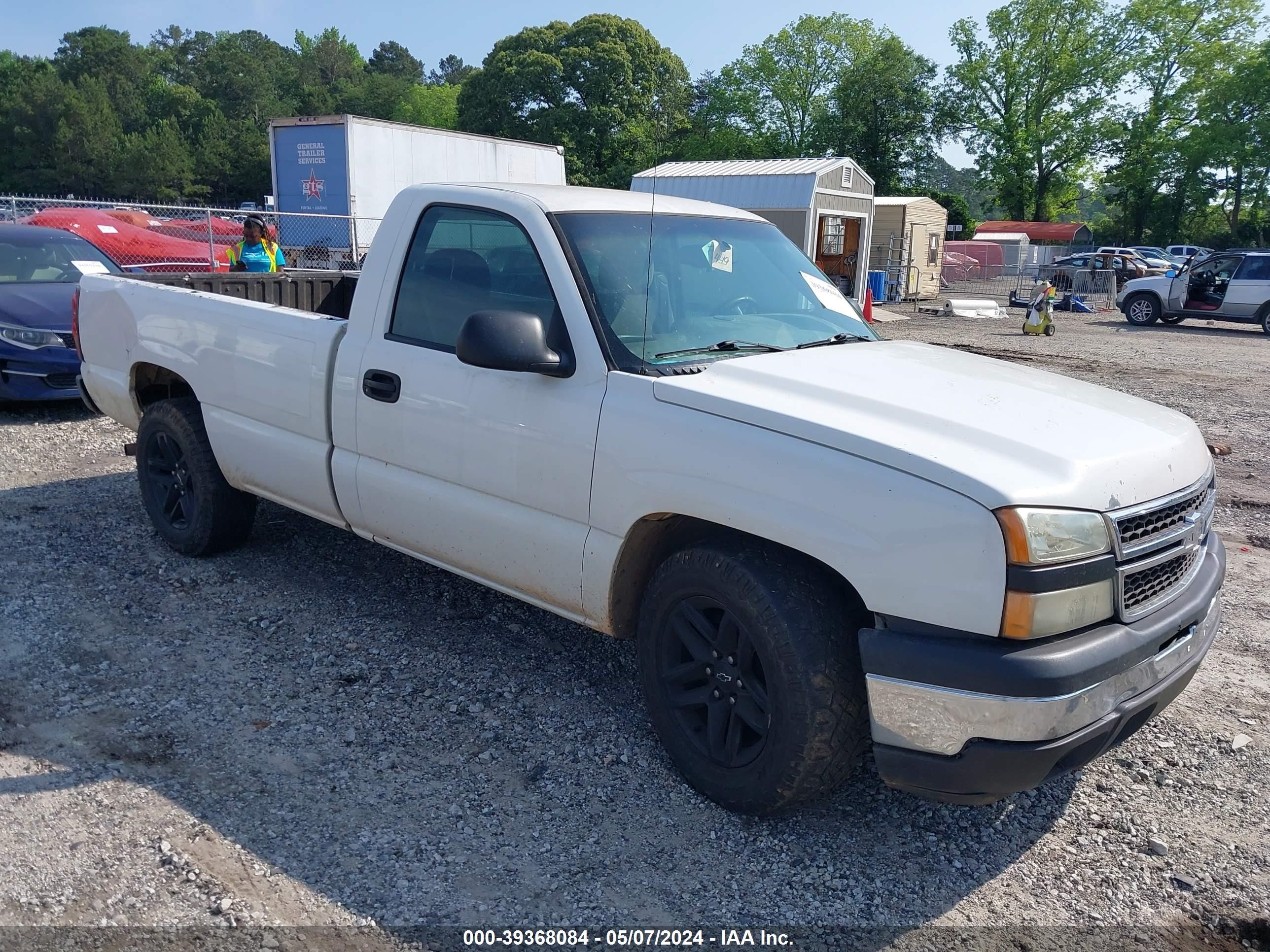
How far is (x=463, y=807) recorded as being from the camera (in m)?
3.26

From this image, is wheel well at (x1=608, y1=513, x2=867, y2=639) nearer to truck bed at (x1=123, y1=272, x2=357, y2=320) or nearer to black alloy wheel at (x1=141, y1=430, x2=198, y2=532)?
black alloy wheel at (x1=141, y1=430, x2=198, y2=532)

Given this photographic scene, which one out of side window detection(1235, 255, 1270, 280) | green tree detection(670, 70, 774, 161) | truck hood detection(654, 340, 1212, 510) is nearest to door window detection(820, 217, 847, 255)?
side window detection(1235, 255, 1270, 280)

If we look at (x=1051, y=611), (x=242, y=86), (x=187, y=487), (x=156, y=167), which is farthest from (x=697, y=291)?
(x=242, y=86)

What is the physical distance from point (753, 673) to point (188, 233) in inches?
877

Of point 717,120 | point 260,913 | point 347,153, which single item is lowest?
point 260,913

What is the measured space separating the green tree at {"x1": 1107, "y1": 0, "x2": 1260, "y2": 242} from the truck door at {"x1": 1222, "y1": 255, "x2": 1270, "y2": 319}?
4382 centimetres

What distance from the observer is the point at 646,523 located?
3.30 meters

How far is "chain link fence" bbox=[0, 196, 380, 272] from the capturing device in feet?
50.9

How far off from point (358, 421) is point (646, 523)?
4.95 feet

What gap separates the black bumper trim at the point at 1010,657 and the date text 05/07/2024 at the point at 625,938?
80 centimetres

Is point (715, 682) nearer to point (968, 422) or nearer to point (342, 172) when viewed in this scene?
point (968, 422)

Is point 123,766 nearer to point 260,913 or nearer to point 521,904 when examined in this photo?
point 260,913

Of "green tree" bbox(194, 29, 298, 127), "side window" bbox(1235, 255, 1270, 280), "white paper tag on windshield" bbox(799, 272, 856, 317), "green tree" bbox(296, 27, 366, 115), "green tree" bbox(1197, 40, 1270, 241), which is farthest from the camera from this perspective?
"green tree" bbox(296, 27, 366, 115)

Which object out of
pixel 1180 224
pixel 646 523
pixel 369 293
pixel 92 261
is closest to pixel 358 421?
pixel 369 293
